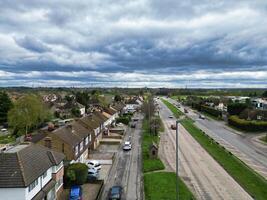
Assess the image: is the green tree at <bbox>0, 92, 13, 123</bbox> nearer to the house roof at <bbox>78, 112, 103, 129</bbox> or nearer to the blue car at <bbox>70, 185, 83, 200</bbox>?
the house roof at <bbox>78, 112, 103, 129</bbox>

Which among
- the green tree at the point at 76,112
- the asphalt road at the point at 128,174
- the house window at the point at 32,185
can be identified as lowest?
the asphalt road at the point at 128,174

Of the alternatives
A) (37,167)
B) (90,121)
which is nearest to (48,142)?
(37,167)

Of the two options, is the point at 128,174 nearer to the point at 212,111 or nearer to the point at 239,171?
the point at 239,171

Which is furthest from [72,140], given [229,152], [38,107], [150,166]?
[38,107]

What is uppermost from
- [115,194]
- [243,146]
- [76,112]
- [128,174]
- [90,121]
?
[90,121]

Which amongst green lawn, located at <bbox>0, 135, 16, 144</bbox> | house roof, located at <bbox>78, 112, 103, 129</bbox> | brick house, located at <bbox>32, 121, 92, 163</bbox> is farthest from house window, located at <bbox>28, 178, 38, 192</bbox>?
green lawn, located at <bbox>0, 135, 16, 144</bbox>

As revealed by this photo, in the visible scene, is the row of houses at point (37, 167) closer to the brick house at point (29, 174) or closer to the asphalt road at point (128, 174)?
the brick house at point (29, 174)

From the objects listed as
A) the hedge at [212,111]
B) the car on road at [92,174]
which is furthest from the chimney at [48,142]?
the hedge at [212,111]
